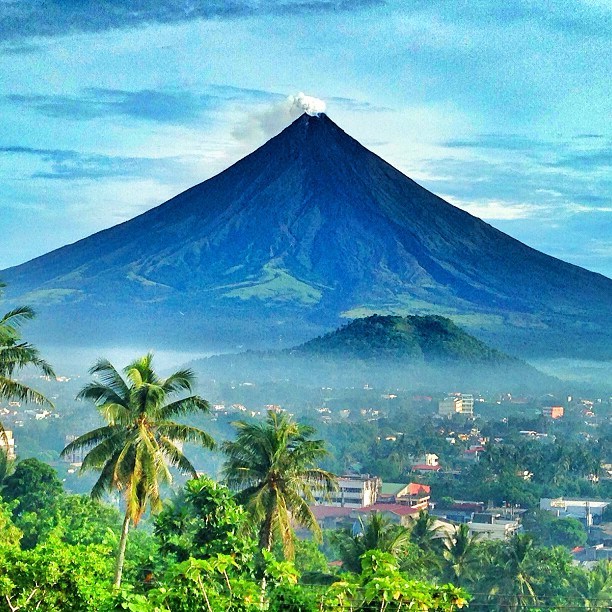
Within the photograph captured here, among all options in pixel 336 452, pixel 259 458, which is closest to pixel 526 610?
pixel 259 458

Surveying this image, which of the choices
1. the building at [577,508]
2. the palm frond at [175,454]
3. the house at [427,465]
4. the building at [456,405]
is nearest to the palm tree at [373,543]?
the palm frond at [175,454]

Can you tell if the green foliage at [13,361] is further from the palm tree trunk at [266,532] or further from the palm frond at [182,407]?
the palm tree trunk at [266,532]

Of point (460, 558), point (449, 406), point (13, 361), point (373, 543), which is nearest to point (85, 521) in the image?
point (460, 558)

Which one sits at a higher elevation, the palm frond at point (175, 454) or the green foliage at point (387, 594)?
the palm frond at point (175, 454)

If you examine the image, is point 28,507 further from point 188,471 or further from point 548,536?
point 548,536

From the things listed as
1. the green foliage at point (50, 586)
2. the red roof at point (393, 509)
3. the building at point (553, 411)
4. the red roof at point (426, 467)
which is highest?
the building at point (553, 411)

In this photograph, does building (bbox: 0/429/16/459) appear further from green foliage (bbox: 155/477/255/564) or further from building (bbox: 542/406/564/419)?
building (bbox: 542/406/564/419)
